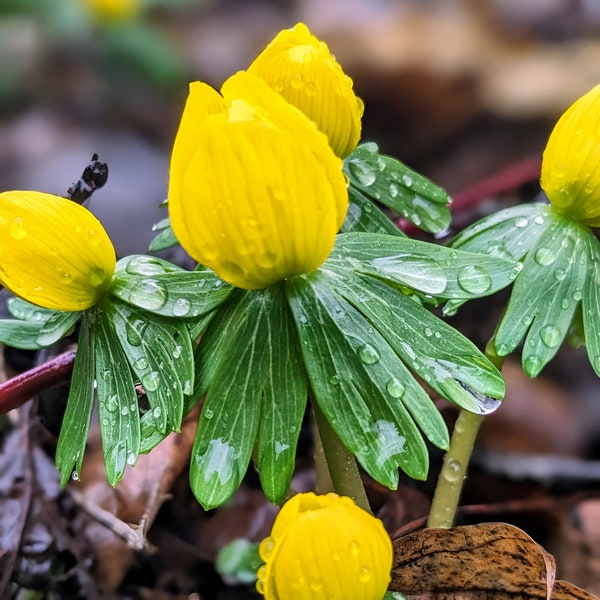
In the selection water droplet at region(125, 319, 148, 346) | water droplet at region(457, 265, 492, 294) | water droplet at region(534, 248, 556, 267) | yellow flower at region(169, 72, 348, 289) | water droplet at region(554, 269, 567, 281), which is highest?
yellow flower at region(169, 72, 348, 289)

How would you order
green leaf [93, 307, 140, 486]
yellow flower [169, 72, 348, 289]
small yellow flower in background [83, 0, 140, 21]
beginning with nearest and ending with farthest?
yellow flower [169, 72, 348, 289] → green leaf [93, 307, 140, 486] → small yellow flower in background [83, 0, 140, 21]

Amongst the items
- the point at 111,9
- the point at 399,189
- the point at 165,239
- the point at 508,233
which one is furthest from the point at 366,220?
the point at 111,9

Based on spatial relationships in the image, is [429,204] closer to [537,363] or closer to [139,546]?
[537,363]

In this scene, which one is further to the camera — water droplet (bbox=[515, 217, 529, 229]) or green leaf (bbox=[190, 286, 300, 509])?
water droplet (bbox=[515, 217, 529, 229])

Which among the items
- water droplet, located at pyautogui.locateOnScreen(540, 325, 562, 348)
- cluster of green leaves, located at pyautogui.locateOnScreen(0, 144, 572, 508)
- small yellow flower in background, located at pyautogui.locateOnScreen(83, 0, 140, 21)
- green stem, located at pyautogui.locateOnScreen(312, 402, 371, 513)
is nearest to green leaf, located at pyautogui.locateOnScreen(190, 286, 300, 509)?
cluster of green leaves, located at pyautogui.locateOnScreen(0, 144, 572, 508)

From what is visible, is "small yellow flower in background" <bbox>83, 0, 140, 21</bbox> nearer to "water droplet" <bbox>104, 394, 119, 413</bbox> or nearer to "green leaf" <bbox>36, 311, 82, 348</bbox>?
"green leaf" <bbox>36, 311, 82, 348</bbox>

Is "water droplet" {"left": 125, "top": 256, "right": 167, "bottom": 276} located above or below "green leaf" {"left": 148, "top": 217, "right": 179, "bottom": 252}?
above

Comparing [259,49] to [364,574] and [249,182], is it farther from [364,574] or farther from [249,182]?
[364,574]

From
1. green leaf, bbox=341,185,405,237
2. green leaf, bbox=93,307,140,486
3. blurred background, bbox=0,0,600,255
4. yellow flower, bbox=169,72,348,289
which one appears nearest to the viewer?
yellow flower, bbox=169,72,348,289
